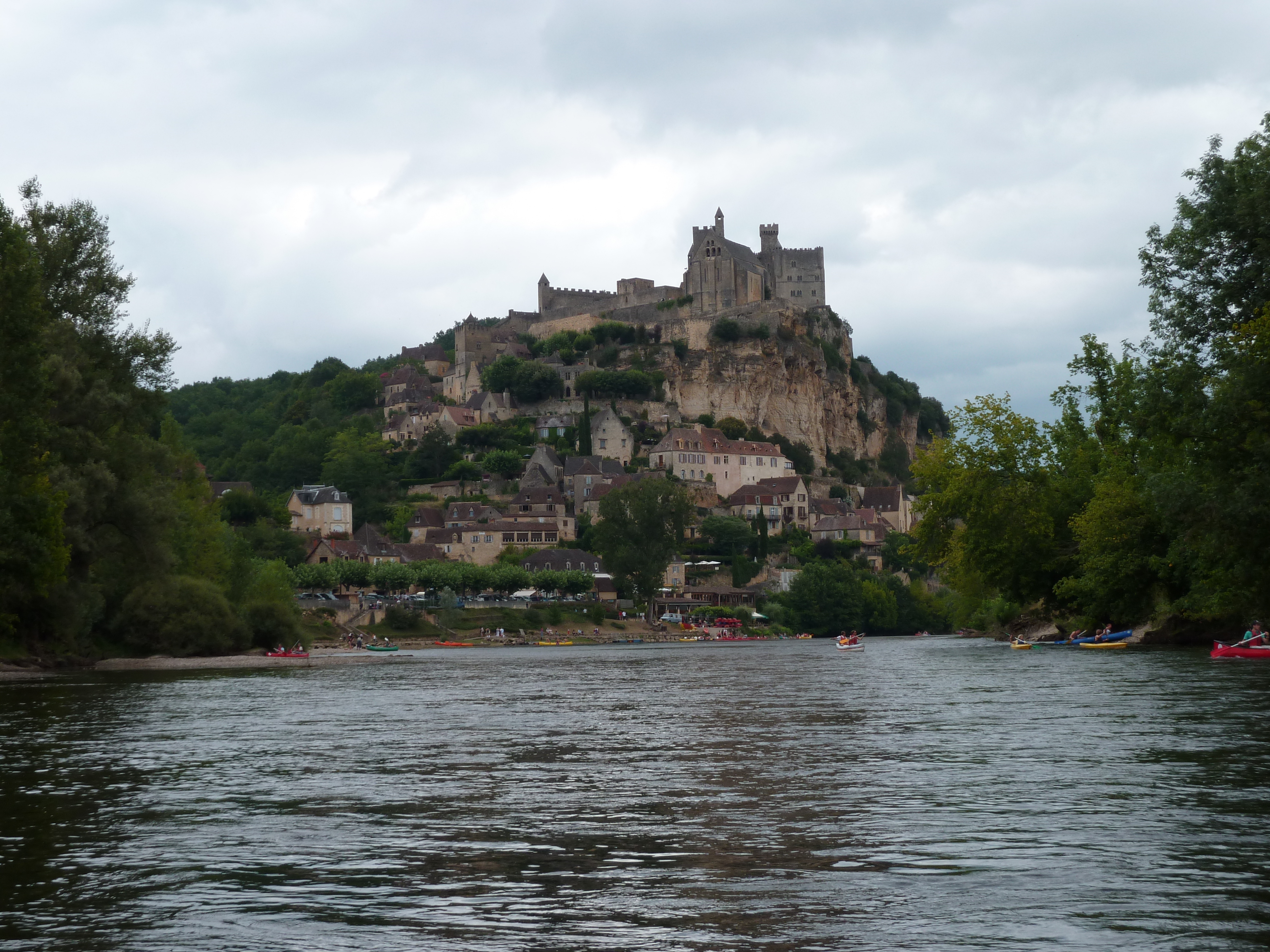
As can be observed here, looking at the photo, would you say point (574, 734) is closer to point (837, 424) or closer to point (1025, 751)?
point (1025, 751)

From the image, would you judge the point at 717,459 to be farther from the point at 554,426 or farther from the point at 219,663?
the point at 219,663

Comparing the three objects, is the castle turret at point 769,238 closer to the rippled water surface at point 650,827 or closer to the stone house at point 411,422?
the stone house at point 411,422

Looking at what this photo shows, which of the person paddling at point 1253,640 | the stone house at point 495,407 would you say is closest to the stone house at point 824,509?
the stone house at point 495,407

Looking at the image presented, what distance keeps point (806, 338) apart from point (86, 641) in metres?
130

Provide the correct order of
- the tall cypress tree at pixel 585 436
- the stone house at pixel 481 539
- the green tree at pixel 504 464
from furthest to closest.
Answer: the tall cypress tree at pixel 585 436
the green tree at pixel 504 464
the stone house at pixel 481 539

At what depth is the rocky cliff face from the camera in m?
167

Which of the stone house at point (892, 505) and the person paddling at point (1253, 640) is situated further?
the stone house at point (892, 505)

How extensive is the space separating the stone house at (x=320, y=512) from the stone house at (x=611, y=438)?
3168 cm

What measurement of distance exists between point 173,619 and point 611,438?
106941 mm

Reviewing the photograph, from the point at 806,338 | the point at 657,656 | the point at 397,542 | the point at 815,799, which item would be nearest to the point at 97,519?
the point at 657,656

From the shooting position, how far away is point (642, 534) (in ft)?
394

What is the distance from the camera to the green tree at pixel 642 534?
11900 cm

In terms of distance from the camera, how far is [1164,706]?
25.5 metres

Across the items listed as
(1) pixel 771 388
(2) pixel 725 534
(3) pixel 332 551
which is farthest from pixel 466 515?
(1) pixel 771 388
